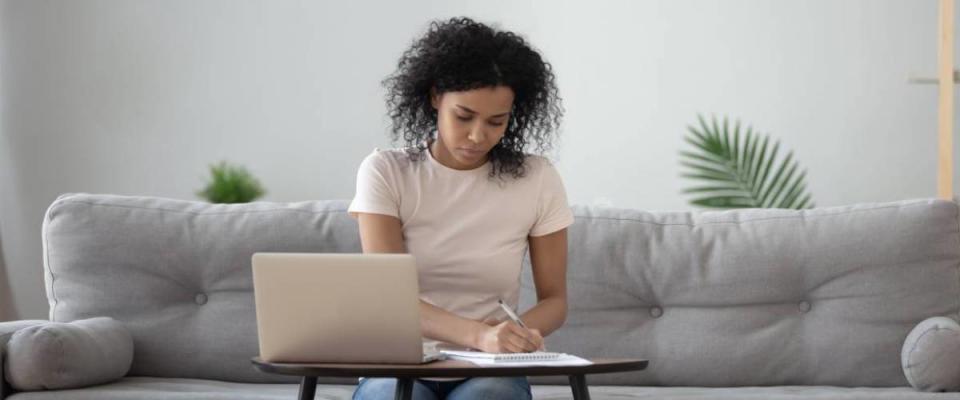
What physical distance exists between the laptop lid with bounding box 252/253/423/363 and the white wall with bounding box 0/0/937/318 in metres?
2.98

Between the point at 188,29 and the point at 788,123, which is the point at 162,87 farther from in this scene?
the point at 788,123

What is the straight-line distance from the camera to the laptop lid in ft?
5.65

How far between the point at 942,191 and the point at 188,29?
2677mm

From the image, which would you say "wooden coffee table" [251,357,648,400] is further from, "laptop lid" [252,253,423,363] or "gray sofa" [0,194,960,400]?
"gray sofa" [0,194,960,400]

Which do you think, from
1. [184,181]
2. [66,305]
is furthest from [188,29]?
[66,305]

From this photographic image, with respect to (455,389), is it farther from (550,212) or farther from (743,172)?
(743,172)

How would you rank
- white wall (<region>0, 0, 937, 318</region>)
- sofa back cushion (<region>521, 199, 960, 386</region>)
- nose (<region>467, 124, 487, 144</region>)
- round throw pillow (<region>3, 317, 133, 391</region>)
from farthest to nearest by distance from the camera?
white wall (<region>0, 0, 937, 318</region>)
sofa back cushion (<region>521, 199, 960, 386</region>)
round throw pillow (<region>3, 317, 133, 391</region>)
nose (<region>467, 124, 487, 144</region>)

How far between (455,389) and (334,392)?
589 millimetres

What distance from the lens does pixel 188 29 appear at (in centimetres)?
473

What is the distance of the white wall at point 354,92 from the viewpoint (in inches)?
181

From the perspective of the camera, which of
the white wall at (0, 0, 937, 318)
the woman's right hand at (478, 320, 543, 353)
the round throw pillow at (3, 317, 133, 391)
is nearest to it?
the woman's right hand at (478, 320, 543, 353)

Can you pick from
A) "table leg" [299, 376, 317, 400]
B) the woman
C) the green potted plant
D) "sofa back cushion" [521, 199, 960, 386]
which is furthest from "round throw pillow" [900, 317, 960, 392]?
the green potted plant

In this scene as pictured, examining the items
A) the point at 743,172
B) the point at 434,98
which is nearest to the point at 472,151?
the point at 434,98

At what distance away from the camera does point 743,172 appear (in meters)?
4.34
